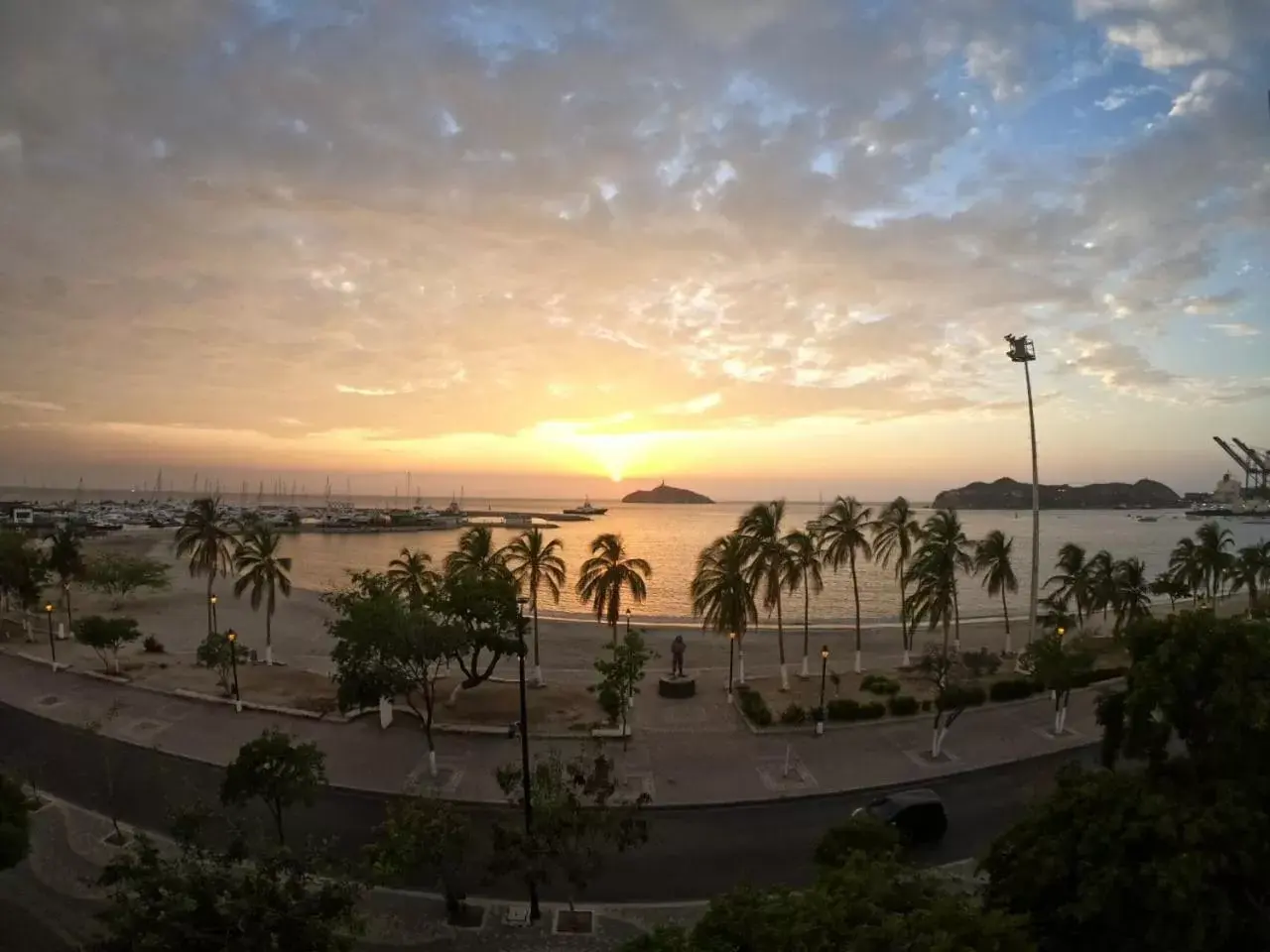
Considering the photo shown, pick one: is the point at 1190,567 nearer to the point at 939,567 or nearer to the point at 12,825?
the point at 939,567

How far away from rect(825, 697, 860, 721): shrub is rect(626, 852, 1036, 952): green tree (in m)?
15.5

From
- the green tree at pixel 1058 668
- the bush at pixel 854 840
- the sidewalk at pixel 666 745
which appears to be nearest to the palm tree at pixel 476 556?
the sidewalk at pixel 666 745

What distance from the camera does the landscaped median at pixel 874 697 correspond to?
24016 mm

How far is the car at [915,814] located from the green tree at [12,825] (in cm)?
1566

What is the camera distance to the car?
54.0 ft

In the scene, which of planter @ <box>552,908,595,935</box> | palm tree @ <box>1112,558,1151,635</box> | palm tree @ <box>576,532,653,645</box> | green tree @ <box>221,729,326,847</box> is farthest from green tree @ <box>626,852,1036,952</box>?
palm tree @ <box>1112,558,1151,635</box>

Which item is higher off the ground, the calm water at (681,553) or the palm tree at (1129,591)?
the palm tree at (1129,591)

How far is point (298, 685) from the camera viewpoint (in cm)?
2852

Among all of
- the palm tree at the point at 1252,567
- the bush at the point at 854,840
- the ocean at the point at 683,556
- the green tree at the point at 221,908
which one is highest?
the palm tree at the point at 1252,567

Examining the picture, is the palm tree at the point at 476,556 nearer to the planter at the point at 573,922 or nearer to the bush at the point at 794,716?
the bush at the point at 794,716

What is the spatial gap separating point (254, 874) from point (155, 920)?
1259mm

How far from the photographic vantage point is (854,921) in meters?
7.82

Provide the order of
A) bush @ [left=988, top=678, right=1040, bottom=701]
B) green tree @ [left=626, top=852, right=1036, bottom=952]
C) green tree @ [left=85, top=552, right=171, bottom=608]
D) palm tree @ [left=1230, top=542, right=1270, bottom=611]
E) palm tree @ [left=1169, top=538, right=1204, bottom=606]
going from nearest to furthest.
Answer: green tree @ [left=626, top=852, right=1036, bottom=952] → bush @ [left=988, top=678, right=1040, bottom=701] → palm tree @ [left=1169, top=538, right=1204, bottom=606] → palm tree @ [left=1230, top=542, right=1270, bottom=611] → green tree @ [left=85, top=552, right=171, bottom=608]

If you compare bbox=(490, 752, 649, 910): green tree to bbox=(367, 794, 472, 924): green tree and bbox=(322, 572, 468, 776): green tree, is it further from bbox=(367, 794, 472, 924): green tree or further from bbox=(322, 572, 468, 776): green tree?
bbox=(322, 572, 468, 776): green tree
